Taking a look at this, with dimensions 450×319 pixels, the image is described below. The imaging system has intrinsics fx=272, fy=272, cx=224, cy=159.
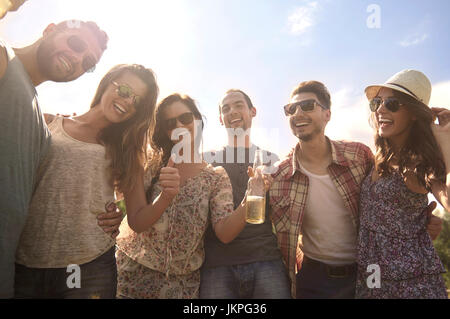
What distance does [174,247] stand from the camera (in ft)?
10.5

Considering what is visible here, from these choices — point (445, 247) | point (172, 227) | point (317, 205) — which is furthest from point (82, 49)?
point (445, 247)

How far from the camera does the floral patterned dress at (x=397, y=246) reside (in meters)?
2.92

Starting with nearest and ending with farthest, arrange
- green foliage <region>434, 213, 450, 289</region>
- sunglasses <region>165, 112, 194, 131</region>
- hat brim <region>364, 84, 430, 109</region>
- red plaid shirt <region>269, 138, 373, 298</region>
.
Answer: hat brim <region>364, 84, 430, 109</region>, red plaid shirt <region>269, 138, 373, 298</region>, sunglasses <region>165, 112, 194, 131</region>, green foliage <region>434, 213, 450, 289</region>

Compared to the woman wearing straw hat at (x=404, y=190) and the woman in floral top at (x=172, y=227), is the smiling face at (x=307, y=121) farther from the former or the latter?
the woman in floral top at (x=172, y=227)

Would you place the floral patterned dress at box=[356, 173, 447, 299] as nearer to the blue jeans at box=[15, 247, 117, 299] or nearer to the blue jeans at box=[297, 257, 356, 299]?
the blue jeans at box=[297, 257, 356, 299]

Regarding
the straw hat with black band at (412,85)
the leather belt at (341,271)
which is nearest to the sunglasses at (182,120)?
the straw hat with black band at (412,85)

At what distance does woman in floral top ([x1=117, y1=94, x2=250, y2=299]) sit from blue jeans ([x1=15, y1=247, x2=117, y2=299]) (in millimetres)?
573

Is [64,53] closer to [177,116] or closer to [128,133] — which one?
[128,133]

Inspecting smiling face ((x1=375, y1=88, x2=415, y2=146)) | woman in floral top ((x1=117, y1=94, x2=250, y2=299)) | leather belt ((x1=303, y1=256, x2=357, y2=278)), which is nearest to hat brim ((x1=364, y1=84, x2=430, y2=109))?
smiling face ((x1=375, y1=88, x2=415, y2=146))

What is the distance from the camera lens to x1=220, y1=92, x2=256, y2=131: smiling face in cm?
429

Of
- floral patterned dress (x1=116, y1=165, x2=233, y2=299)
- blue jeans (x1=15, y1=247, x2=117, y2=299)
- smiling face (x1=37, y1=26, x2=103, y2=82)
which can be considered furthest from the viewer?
floral patterned dress (x1=116, y1=165, x2=233, y2=299)

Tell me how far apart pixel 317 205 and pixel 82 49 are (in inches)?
135
